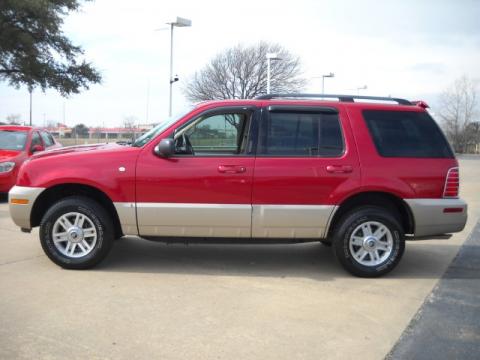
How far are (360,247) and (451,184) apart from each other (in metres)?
1.18

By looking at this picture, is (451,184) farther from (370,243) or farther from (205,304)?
(205,304)

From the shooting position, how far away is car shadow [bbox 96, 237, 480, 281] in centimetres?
560

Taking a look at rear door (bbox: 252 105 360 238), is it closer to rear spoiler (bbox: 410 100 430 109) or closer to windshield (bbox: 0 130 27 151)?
rear spoiler (bbox: 410 100 430 109)

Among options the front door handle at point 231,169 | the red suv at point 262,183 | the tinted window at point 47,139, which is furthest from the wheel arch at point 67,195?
the tinted window at point 47,139

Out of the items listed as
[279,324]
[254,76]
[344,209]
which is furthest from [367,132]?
[254,76]

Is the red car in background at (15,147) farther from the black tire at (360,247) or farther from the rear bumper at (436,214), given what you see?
the rear bumper at (436,214)

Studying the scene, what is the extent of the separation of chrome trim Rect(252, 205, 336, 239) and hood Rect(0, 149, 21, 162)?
6983mm

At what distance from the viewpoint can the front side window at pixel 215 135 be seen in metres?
5.45

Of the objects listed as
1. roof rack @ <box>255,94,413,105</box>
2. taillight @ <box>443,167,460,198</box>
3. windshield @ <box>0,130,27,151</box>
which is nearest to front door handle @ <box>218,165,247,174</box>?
roof rack @ <box>255,94,413,105</box>

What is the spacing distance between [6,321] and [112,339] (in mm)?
940

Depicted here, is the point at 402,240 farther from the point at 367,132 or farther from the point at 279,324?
the point at 279,324

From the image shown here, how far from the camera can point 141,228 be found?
17.7 ft

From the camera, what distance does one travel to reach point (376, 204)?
564 centimetres

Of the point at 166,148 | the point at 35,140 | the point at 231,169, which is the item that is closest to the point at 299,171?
the point at 231,169
